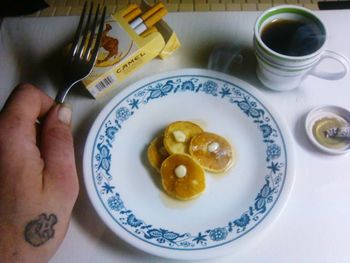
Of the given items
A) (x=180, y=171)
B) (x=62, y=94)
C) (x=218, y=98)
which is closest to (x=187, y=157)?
(x=180, y=171)

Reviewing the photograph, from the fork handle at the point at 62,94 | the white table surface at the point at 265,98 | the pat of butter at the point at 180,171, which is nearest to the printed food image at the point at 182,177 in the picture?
the pat of butter at the point at 180,171

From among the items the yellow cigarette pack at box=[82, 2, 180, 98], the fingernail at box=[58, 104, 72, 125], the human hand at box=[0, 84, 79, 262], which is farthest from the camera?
the yellow cigarette pack at box=[82, 2, 180, 98]

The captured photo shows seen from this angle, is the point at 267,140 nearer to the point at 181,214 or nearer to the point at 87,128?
the point at 181,214

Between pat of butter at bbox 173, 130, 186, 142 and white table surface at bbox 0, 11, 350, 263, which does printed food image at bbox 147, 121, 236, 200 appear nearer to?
pat of butter at bbox 173, 130, 186, 142

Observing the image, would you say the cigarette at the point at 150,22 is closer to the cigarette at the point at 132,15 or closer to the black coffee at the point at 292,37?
the cigarette at the point at 132,15

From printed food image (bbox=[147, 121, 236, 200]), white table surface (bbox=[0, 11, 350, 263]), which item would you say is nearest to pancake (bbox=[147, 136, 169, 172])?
printed food image (bbox=[147, 121, 236, 200])

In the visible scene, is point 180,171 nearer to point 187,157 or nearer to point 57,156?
point 187,157


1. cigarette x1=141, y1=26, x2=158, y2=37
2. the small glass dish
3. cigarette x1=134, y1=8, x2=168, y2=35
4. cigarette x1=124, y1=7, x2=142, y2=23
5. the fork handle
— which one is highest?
cigarette x1=124, y1=7, x2=142, y2=23

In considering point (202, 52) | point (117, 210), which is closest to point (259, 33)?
point (202, 52)

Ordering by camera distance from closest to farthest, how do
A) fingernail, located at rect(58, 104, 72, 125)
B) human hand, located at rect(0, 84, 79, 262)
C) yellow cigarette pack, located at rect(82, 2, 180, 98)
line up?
1. human hand, located at rect(0, 84, 79, 262)
2. fingernail, located at rect(58, 104, 72, 125)
3. yellow cigarette pack, located at rect(82, 2, 180, 98)
